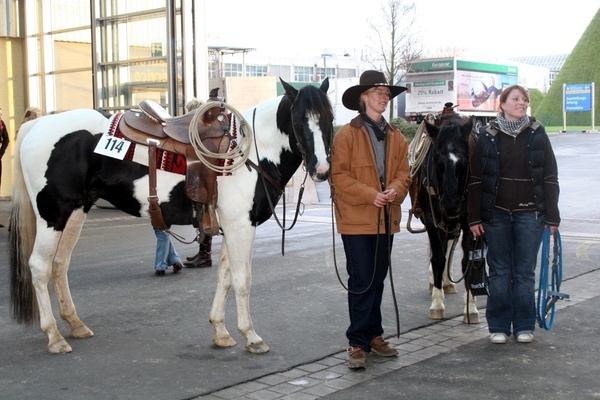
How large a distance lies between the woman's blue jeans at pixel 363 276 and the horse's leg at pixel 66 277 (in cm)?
230

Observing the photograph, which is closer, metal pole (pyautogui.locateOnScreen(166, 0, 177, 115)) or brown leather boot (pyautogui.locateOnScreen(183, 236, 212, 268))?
brown leather boot (pyautogui.locateOnScreen(183, 236, 212, 268))

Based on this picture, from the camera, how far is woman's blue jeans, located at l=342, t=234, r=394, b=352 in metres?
5.21

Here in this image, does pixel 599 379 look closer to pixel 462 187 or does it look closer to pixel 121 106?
pixel 462 187

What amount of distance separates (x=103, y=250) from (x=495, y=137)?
22.1 ft

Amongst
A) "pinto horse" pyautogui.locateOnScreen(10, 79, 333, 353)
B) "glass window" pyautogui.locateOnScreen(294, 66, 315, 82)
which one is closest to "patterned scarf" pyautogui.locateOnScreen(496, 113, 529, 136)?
"pinto horse" pyautogui.locateOnScreen(10, 79, 333, 353)

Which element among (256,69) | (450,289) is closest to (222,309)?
(450,289)

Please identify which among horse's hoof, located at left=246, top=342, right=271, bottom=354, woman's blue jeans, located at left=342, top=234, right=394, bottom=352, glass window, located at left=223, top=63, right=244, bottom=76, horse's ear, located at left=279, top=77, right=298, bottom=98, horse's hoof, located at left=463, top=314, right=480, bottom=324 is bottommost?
horse's hoof, located at left=463, top=314, right=480, bottom=324

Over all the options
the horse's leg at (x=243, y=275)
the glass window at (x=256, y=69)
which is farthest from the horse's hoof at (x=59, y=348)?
the glass window at (x=256, y=69)

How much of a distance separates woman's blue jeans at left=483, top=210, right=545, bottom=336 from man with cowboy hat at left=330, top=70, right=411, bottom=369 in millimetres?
1065

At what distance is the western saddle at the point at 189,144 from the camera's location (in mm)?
5551

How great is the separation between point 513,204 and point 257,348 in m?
2.32

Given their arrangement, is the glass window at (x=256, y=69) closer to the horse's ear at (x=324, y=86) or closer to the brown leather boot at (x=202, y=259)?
the brown leather boot at (x=202, y=259)

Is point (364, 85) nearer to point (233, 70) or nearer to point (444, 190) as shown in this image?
point (444, 190)

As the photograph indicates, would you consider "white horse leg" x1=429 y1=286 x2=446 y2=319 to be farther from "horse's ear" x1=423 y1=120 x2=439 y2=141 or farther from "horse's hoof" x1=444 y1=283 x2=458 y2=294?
"horse's ear" x1=423 y1=120 x2=439 y2=141
